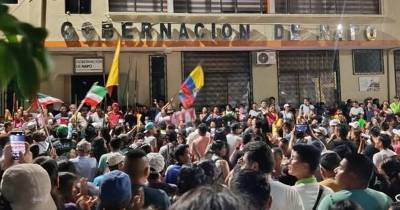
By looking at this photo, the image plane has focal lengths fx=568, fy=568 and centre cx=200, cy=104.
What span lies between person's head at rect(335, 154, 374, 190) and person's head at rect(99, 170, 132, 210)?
1.50 meters

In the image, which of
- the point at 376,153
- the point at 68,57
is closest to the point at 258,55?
the point at 68,57

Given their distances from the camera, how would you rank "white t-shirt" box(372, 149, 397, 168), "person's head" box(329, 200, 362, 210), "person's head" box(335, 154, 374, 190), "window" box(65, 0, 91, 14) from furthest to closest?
"window" box(65, 0, 91, 14) < "white t-shirt" box(372, 149, 397, 168) < "person's head" box(335, 154, 374, 190) < "person's head" box(329, 200, 362, 210)

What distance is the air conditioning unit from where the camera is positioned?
19641 millimetres

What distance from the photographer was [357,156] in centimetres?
390

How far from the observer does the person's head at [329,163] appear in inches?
180

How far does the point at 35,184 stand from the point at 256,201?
4.08 ft

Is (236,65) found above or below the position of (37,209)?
above

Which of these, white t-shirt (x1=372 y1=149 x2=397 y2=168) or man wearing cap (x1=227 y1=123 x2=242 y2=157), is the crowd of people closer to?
white t-shirt (x1=372 y1=149 x2=397 y2=168)

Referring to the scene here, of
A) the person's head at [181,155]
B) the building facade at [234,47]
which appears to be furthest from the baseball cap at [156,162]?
the building facade at [234,47]

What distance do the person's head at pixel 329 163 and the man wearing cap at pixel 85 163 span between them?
9.91 feet

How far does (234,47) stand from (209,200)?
17.2 metres

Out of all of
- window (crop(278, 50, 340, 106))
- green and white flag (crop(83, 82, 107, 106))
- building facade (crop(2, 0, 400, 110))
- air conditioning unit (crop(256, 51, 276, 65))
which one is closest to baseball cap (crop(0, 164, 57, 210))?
green and white flag (crop(83, 82, 107, 106))

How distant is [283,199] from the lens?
371 centimetres

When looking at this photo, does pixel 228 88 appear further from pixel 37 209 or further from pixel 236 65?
pixel 37 209
